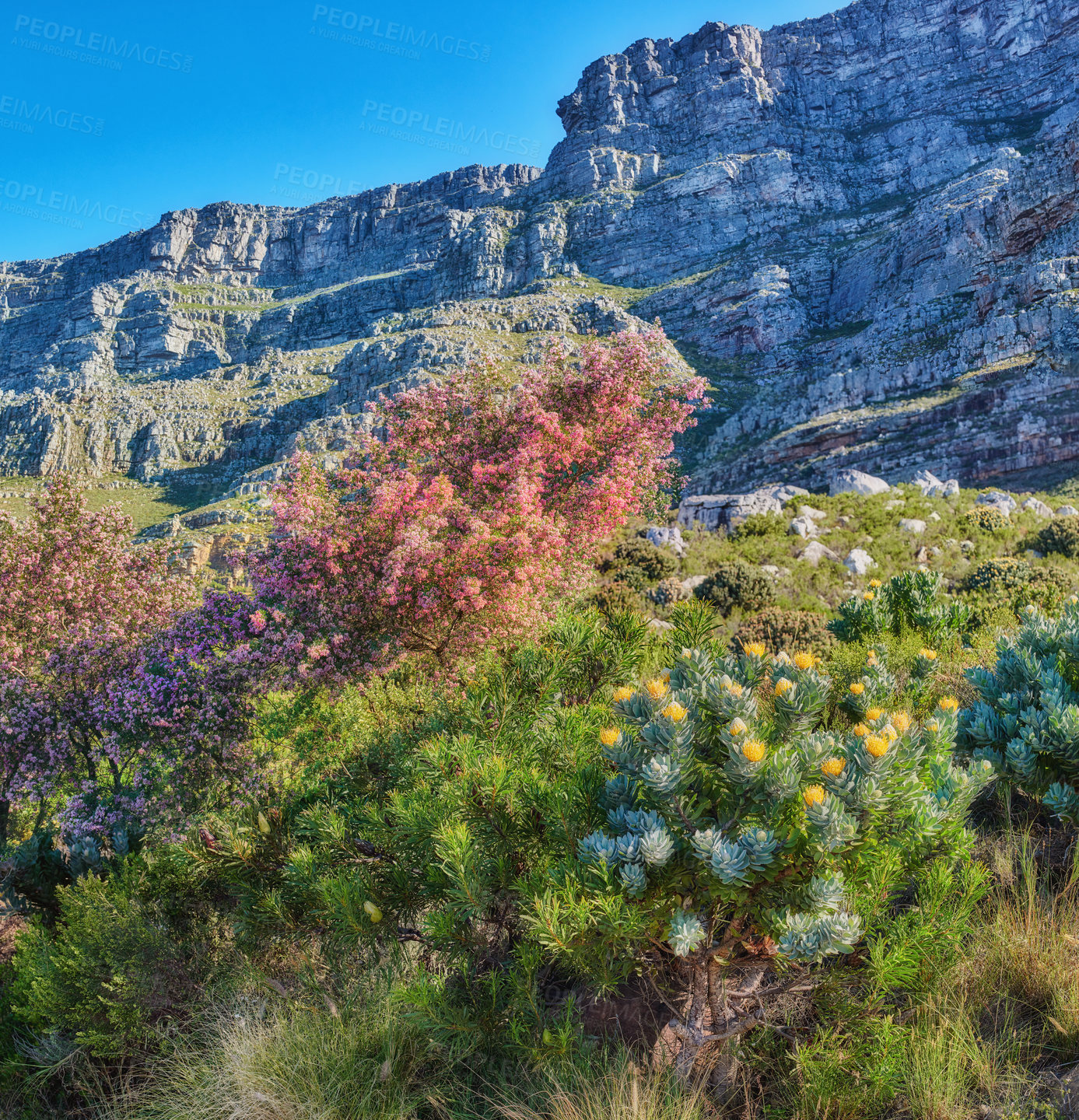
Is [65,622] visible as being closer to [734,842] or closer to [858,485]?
[734,842]

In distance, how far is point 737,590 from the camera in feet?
29.9

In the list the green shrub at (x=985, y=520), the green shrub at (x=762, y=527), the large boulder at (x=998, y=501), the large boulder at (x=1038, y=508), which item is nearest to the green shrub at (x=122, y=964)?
the green shrub at (x=762, y=527)

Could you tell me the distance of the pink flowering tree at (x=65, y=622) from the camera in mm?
5426

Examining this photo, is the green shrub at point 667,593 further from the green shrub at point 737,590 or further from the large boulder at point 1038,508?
the large boulder at point 1038,508

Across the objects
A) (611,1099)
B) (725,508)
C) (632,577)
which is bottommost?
(611,1099)

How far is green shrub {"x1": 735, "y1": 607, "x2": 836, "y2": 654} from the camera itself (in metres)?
6.29

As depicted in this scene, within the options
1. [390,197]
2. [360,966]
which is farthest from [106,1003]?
[390,197]

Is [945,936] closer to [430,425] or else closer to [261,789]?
A: [261,789]

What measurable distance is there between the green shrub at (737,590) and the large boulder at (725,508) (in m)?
5.21

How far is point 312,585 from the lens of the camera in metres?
5.41

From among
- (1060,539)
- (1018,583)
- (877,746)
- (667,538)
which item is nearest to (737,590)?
(1018,583)

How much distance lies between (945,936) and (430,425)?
6622mm

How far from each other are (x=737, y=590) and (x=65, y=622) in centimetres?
897

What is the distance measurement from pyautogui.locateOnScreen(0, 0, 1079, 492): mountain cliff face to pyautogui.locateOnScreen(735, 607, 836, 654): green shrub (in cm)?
3727
